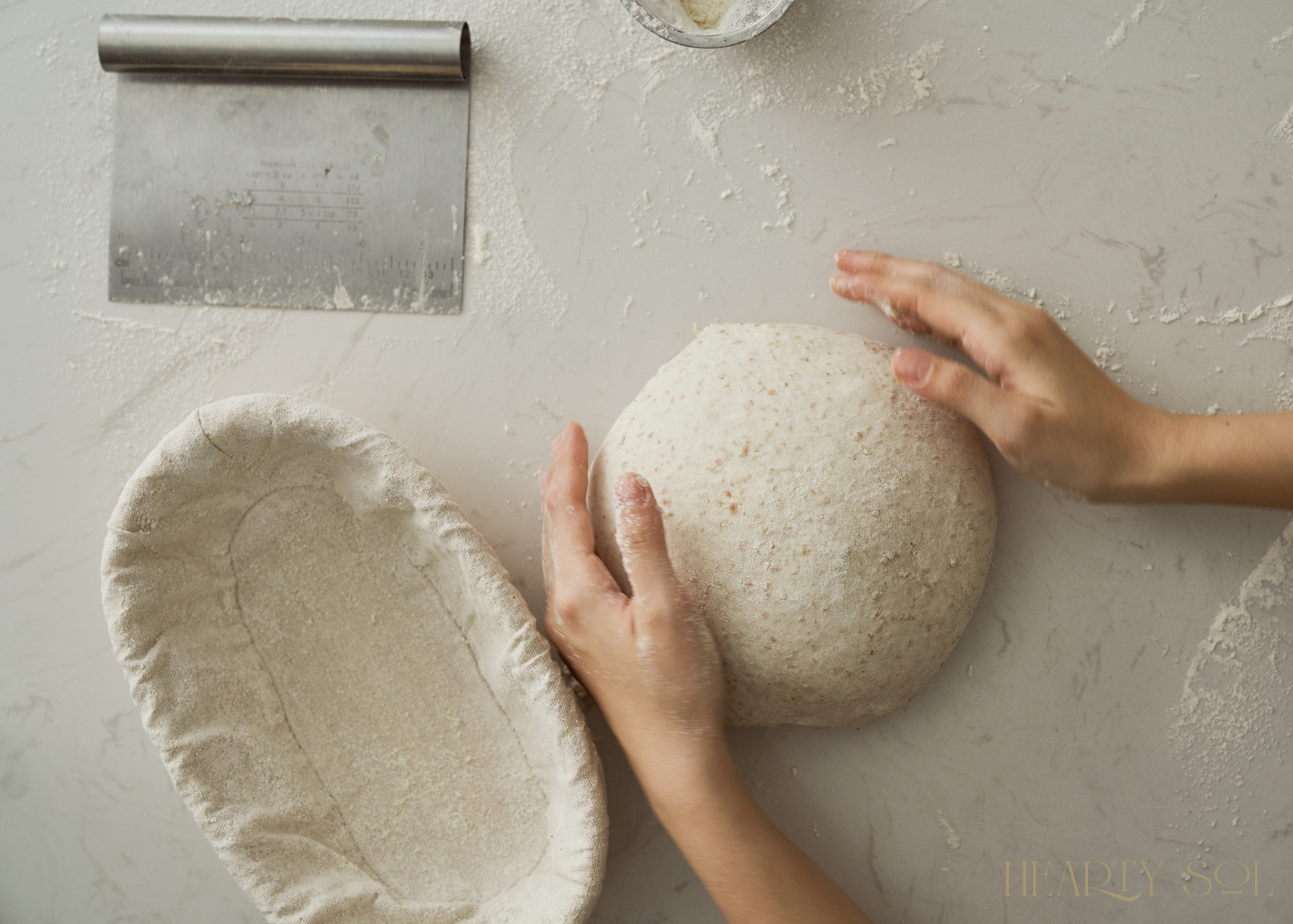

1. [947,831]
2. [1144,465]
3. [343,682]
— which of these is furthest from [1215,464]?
[343,682]

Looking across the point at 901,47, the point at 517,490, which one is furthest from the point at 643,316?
the point at 901,47

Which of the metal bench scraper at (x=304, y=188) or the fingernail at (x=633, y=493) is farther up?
the metal bench scraper at (x=304, y=188)

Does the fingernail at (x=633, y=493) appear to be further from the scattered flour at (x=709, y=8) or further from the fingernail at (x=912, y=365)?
the scattered flour at (x=709, y=8)

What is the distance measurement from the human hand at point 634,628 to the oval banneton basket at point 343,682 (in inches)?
2.3

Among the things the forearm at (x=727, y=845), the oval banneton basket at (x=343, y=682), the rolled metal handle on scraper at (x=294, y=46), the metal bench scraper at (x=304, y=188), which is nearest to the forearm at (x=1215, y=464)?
the forearm at (x=727, y=845)

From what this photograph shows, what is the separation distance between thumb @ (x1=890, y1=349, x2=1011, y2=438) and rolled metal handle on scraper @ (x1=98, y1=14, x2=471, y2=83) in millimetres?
806

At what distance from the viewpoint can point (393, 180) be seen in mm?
1141

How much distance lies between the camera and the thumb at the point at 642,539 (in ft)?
3.01

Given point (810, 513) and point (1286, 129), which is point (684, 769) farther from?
point (1286, 129)

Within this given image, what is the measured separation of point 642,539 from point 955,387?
45cm

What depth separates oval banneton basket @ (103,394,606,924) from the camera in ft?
3.24

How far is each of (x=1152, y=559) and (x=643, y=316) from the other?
34.7 inches

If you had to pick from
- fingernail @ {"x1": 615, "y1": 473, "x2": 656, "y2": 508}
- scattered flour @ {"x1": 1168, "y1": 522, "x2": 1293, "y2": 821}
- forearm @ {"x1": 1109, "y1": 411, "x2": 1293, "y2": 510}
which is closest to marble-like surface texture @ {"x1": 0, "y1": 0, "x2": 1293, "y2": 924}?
scattered flour @ {"x1": 1168, "y1": 522, "x2": 1293, "y2": 821}

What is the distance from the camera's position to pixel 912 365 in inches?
37.2
